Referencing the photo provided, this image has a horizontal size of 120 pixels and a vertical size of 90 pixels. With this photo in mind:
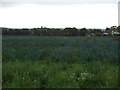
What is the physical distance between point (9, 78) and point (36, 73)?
0.76 metres

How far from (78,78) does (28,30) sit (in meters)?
45.0

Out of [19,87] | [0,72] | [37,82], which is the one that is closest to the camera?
[19,87]

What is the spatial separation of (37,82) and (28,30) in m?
45.0

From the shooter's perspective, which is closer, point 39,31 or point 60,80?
point 60,80

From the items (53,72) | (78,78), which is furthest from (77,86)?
(53,72)

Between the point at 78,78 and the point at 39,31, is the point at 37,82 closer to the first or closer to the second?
the point at 78,78

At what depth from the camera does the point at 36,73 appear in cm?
539

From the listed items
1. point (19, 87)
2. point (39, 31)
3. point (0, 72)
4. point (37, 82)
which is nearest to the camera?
point (19, 87)

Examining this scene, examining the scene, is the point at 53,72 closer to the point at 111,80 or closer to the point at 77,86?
the point at 77,86

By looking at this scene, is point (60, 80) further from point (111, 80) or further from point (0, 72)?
point (0, 72)

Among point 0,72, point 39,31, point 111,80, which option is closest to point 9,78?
point 0,72

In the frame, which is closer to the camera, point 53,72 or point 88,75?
point 88,75

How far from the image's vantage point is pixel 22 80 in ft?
15.5

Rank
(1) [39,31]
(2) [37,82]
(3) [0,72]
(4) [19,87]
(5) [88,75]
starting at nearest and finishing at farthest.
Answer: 1. (4) [19,87]
2. (2) [37,82]
3. (5) [88,75]
4. (3) [0,72]
5. (1) [39,31]
